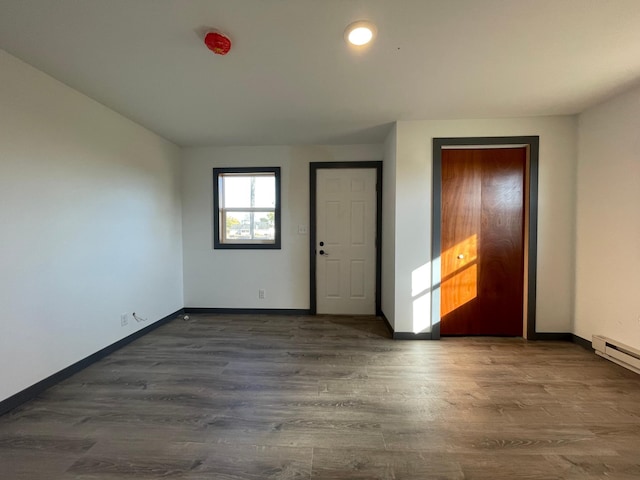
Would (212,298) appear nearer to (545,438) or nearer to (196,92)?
(196,92)

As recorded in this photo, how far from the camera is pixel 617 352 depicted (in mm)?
2371

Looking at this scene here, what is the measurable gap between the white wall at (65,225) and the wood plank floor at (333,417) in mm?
424

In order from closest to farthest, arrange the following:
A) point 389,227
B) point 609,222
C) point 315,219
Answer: point 609,222 → point 389,227 → point 315,219

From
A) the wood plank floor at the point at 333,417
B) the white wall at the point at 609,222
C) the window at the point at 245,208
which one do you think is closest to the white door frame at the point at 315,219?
the window at the point at 245,208

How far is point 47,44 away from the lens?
1.72 metres

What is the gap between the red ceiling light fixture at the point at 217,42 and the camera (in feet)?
5.32

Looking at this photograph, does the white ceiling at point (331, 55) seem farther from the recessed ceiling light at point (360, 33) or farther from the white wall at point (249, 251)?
the white wall at point (249, 251)

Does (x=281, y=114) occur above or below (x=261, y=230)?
above

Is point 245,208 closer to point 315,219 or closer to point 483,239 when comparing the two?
point 315,219

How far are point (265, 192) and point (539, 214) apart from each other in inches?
132

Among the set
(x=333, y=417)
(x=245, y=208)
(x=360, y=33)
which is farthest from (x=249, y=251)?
(x=360, y=33)

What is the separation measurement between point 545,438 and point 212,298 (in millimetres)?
3741

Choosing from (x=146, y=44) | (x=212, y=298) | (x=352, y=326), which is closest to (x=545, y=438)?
(x=352, y=326)

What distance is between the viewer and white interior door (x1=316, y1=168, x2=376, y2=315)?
12.6 feet
